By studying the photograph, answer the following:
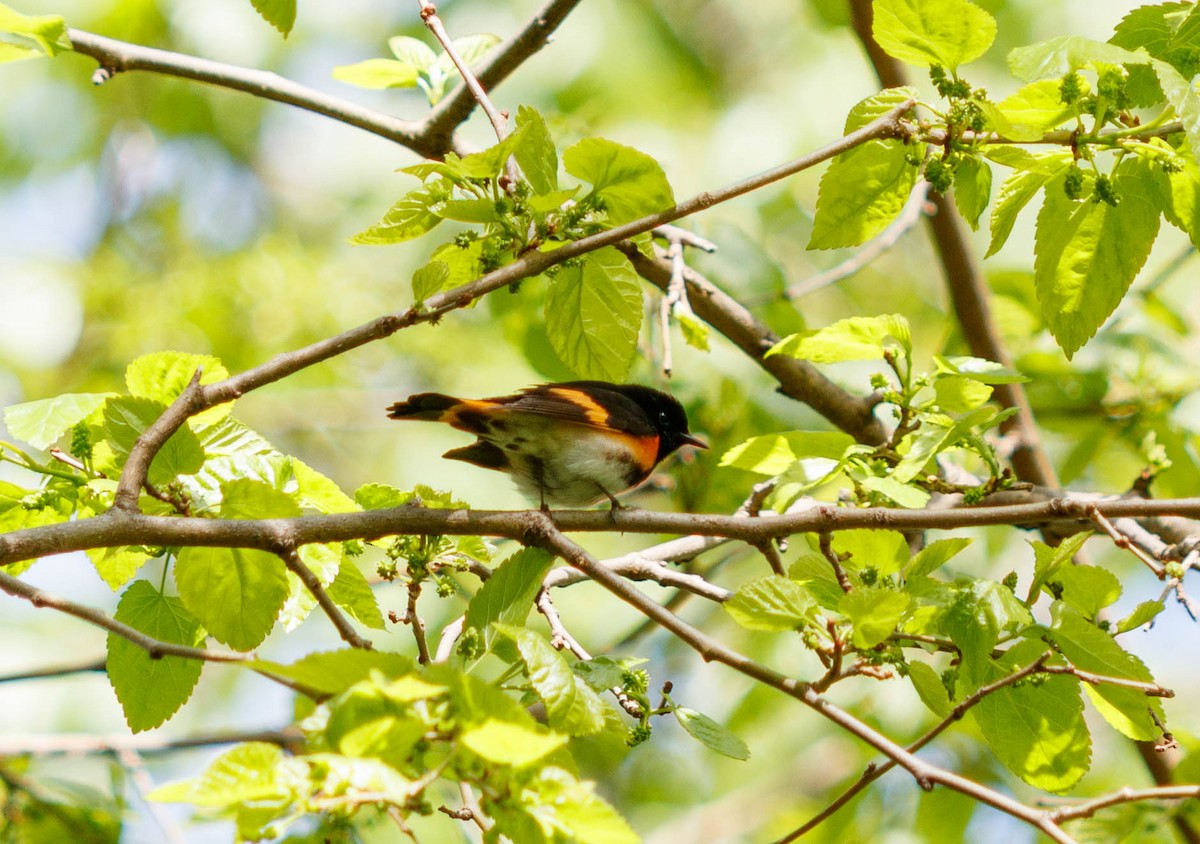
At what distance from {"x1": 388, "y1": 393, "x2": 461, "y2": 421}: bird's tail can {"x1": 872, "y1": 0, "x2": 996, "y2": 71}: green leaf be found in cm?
175

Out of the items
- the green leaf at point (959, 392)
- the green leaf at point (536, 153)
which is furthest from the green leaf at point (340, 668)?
the green leaf at point (959, 392)

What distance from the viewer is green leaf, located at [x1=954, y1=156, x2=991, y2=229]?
255cm

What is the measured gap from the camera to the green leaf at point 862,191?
8.72 ft

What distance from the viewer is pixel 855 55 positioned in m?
8.76

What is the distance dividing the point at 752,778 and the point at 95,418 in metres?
7.47

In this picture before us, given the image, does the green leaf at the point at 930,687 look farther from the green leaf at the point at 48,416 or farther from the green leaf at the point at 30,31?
the green leaf at the point at 30,31

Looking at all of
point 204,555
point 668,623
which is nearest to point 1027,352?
point 668,623

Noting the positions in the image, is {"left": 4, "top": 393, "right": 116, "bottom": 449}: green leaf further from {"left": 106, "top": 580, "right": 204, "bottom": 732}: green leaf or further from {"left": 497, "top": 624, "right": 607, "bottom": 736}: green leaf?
{"left": 497, "top": 624, "right": 607, "bottom": 736}: green leaf

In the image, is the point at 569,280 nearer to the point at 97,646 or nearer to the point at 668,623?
the point at 668,623

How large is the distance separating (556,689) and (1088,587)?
1125 millimetres

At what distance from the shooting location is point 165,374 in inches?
108

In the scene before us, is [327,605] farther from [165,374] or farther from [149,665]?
[165,374]

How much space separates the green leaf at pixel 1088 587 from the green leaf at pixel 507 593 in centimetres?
105

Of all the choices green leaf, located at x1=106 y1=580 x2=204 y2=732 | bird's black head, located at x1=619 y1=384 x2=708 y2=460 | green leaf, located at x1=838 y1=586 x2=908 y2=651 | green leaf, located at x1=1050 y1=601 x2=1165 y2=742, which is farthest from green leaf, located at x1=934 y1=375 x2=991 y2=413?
bird's black head, located at x1=619 y1=384 x2=708 y2=460
